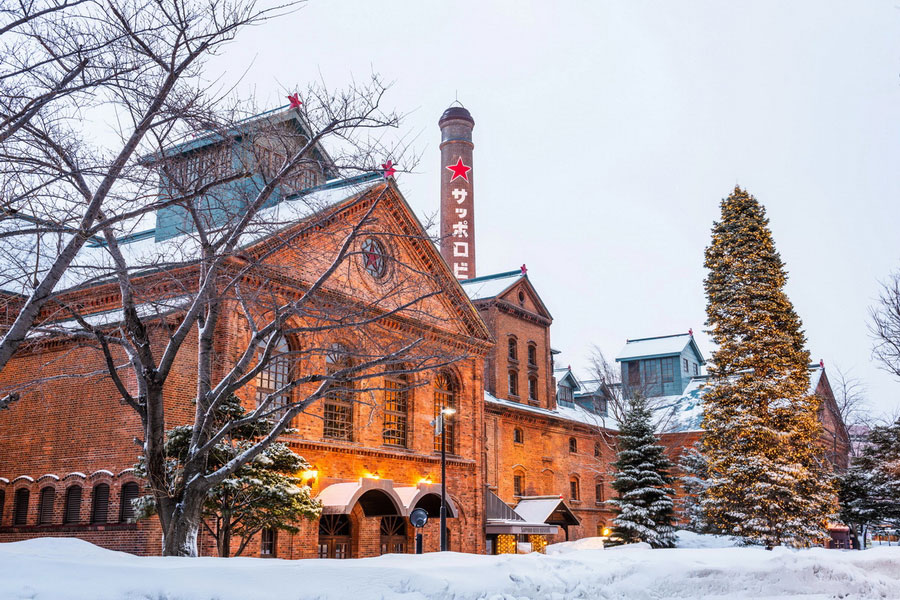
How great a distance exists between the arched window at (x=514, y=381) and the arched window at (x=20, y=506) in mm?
24670

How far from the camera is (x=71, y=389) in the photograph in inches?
840

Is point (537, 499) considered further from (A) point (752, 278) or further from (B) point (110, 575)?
(B) point (110, 575)

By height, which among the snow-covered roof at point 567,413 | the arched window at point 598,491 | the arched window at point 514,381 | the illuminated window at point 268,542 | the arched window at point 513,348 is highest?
the arched window at point 513,348

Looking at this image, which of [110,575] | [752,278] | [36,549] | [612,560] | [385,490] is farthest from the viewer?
[752,278]

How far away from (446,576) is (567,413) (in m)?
36.5

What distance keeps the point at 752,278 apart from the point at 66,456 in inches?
883

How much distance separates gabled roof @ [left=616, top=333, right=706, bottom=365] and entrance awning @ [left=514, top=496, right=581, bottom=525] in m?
22.0

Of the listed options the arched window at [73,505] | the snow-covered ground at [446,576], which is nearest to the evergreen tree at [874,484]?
the snow-covered ground at [446,576]

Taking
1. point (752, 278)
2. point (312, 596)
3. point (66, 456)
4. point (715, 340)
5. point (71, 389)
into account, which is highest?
point (752, 278)

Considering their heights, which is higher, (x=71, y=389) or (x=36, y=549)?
(x=71, y=389)

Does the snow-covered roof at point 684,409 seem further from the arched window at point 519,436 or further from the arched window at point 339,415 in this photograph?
the arched window at point 339,415

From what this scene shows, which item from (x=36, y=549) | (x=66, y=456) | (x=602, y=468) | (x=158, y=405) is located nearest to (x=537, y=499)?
Result: (x=602, y=468)

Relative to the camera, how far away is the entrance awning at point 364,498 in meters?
22.4

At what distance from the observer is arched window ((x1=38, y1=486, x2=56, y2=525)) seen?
2066cm
